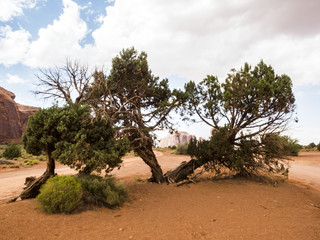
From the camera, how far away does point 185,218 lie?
6691mm

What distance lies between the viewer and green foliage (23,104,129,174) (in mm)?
7551

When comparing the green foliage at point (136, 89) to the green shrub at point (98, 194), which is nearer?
the green shrub at point (98, 194)

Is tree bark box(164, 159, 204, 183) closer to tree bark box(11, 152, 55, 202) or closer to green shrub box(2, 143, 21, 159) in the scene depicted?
tree bark box(11, 152, 55, 202)

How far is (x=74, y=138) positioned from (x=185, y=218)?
544cm

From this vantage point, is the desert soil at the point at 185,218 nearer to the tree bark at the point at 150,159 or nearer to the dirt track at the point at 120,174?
the dirt track at the point at 120,174

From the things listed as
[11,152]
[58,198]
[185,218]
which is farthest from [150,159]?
[11,152]

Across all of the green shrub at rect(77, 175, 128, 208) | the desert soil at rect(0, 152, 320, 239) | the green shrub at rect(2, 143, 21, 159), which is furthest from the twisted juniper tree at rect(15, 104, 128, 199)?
the green shrub at rect(2, 143, 21, 159)

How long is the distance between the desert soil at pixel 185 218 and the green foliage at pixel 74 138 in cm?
191

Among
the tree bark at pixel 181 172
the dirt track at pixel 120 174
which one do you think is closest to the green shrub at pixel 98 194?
the dirt track at pixel 120 174

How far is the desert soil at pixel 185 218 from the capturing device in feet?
16.4

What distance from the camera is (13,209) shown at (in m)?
5.94

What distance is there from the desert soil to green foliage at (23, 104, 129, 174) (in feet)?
6.27

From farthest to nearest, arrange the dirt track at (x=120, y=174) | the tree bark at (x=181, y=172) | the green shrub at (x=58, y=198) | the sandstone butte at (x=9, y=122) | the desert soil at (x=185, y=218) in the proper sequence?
the sandstone butte at (x=9, y=122) → the tree bark at (x=181, y=172) → the dirt track at (x=120, y=174) → the green shrub at (x=58, y=198) → the desert soil at (x=185, y=218)

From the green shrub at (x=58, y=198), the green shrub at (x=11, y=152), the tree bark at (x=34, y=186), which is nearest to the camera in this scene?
the green shrub at (x=58, y=198)
